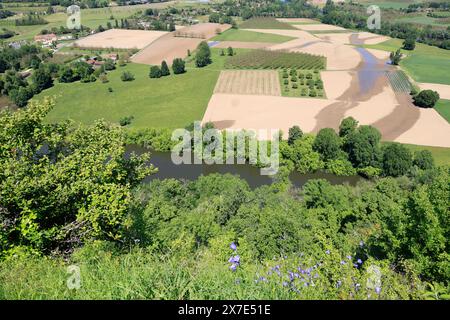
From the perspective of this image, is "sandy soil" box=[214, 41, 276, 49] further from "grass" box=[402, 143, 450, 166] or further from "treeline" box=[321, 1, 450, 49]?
"grass" box=[402, 143, 450, 166]

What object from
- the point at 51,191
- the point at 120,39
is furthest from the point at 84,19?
the point at 51,191

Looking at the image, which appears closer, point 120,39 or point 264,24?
point 120,39

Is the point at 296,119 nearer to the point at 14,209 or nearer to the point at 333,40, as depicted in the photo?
the point at 14,209

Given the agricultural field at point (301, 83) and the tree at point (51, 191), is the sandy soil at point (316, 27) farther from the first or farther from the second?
the tree at point (51, 191)

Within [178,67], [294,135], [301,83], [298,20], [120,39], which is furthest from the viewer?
[298,20]

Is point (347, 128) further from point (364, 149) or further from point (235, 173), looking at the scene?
point (235, 173)

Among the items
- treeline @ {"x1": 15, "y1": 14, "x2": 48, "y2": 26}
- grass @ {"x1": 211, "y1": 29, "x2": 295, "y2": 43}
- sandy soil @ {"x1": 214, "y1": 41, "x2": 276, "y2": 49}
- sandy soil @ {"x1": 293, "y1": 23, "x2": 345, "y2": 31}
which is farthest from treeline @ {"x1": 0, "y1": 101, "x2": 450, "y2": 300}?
treeline @ {"x1": 15, "y1": 14, "x2": 48, "y2": 26}

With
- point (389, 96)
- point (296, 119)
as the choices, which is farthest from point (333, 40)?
point (296, 119)
